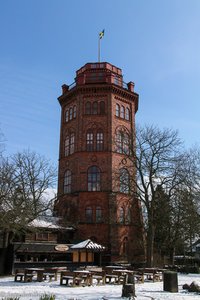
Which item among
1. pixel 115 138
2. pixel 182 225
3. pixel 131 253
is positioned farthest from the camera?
pixel 115 138

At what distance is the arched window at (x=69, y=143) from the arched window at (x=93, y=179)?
4.12 metres

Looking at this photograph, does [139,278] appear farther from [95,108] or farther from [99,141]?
[95,108]

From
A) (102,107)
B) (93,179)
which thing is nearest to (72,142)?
(102,107)

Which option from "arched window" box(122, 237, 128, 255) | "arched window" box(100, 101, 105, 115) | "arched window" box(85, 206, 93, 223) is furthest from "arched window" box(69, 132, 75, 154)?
"arched window" box(122, 237, 128, 255)

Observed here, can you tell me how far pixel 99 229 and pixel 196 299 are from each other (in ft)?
83.5

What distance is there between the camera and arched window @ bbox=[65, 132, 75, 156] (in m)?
43.8

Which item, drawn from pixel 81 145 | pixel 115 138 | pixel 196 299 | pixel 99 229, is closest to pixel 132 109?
pixel 115 138

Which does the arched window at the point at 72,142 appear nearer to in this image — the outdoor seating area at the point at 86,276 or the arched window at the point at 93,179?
the arched window at the point at 93,179

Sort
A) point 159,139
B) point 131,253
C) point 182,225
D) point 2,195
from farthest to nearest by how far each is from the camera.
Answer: point 131,253 < point 182,225 < point 159,139 < point 2,195

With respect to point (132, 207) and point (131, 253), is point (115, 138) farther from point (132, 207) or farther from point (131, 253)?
point (131, 253)

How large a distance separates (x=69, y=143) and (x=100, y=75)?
9751 millimetres

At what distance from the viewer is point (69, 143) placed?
146 ft

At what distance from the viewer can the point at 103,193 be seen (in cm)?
4003

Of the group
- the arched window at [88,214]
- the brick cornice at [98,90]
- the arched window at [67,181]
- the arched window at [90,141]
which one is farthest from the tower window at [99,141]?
the arched window at [88,214]
